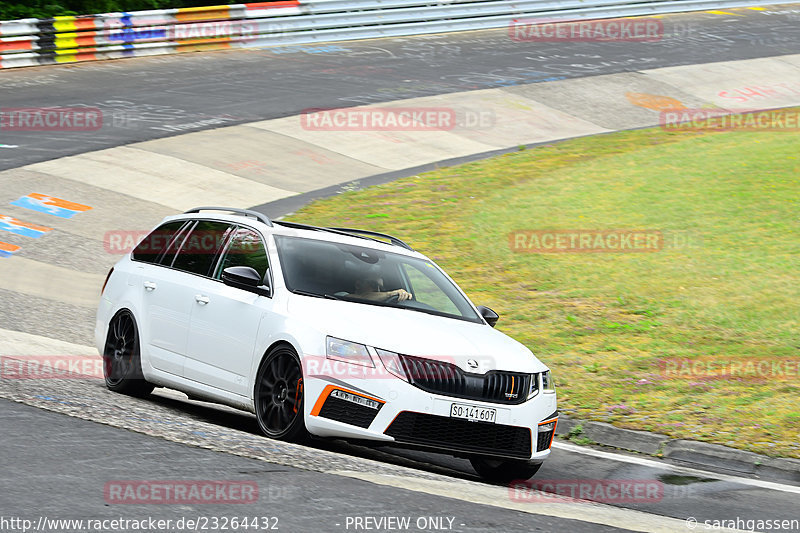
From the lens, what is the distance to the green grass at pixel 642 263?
33.2 ft

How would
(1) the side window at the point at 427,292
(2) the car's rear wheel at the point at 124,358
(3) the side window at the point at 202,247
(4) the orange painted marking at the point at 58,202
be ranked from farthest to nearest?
(4) the orange painted marking at the point at 58,202 → (2) the car's rear wheel at the point at 124,358 → (3) the side window at the point at 202,247 → (1) the side window at the point at 427,292

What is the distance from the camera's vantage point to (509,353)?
782 cm

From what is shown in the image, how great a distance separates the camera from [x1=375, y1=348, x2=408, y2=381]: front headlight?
7223 millimetres

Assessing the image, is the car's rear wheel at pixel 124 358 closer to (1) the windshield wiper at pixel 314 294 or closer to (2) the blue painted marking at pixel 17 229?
(1) the windshield wiper at pixel 314 294

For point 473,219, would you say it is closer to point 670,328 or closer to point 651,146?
point 670,328

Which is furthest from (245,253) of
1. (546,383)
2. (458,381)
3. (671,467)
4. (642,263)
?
(642,263)

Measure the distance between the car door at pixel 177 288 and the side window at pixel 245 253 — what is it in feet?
0.47

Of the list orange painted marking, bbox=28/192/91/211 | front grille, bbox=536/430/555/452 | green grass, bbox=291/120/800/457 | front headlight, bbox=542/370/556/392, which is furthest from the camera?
orange painted marking, bbox=28/192/91/211
